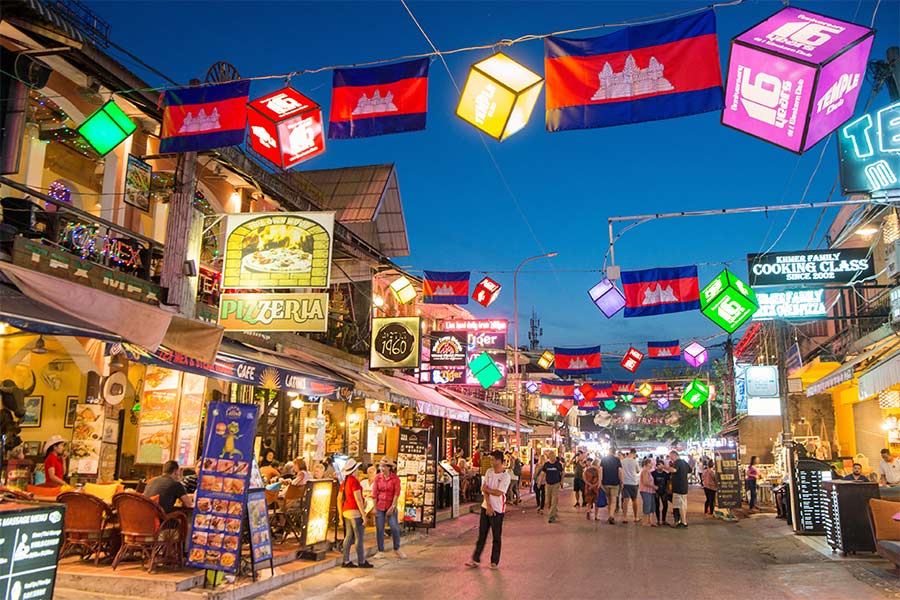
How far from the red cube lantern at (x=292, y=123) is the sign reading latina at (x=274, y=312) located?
8.94 ft

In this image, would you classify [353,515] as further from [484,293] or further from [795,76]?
[484,293]

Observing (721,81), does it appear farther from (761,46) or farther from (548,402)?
(548,402)

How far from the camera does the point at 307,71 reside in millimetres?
10734

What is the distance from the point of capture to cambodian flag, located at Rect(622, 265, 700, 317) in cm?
1953

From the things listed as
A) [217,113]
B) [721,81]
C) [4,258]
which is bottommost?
[4,258]

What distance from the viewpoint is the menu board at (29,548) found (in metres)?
5.07

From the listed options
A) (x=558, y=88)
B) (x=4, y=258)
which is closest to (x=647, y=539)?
(x=558, y=88)

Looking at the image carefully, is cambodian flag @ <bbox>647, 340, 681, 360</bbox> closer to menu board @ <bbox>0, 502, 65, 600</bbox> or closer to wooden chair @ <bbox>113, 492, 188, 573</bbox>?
wooden chair @ <bbox>113, 492, 188, 573</bbox>

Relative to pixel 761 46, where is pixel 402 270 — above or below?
above

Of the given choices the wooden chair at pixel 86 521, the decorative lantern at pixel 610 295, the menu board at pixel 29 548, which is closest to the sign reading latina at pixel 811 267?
the decorative lantern at pixel 610 295

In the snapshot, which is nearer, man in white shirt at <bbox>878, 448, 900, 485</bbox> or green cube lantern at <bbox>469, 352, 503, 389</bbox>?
man in white shirt at <bbox>878, 448, 900, 485</bbox>

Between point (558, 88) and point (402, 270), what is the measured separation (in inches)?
660

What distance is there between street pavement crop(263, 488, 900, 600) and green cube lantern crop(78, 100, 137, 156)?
7741 millimetres

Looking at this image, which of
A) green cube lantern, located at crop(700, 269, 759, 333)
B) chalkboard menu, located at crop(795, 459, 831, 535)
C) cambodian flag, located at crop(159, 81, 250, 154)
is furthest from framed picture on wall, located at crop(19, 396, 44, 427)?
chalkboard menu, located at crop(795, 459, 831, 535)
